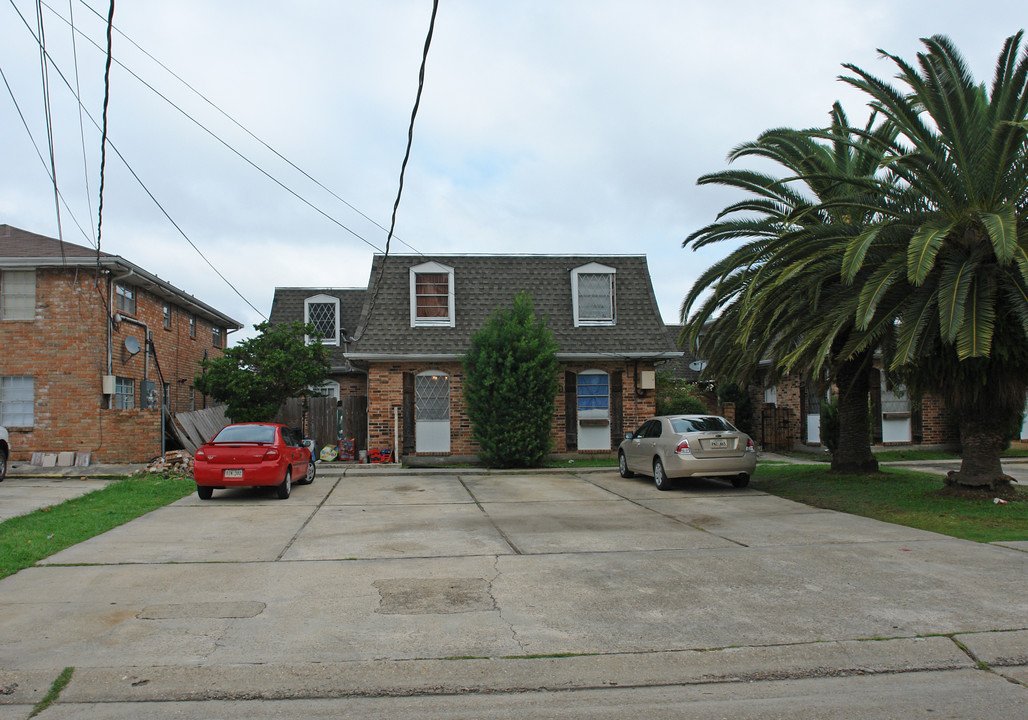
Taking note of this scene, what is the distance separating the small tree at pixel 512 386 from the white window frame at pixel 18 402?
10.8m

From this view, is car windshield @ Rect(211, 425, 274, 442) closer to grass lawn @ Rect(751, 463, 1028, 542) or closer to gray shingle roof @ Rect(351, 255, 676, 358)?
gray shingle roof @ Rect(351, 255, 676, 358)

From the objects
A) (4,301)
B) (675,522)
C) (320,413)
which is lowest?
(675,522)

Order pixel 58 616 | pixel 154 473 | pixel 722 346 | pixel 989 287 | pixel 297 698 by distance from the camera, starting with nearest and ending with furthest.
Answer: pixel 297 698 < pixel 58 616 < pixel 989 287 < pixel 722 346 < pixel 154 473

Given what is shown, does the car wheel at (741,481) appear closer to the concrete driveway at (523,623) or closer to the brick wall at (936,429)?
the concrete driveway at (523,623)

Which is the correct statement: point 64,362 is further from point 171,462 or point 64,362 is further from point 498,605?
point 498,605

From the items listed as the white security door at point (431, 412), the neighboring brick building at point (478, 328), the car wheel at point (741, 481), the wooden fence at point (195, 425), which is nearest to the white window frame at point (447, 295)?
the neighboring brick building at point (478, 328)

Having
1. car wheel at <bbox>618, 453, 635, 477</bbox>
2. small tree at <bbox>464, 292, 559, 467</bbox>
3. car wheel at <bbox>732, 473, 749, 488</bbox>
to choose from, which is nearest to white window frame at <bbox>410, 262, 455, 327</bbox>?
small tree at <bbox>464, 292, 559, 467</bbox>

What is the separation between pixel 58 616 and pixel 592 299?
17.5 metres

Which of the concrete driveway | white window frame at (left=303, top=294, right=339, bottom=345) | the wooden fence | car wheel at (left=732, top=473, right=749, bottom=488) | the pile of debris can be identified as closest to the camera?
the concrete driveway

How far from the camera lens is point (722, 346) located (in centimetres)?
1557

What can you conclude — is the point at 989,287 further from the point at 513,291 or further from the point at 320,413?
the point at 320,413

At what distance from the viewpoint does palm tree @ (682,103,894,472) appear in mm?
11758

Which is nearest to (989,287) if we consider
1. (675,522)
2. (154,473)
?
(675,522)

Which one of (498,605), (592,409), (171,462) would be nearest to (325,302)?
(171,462)
